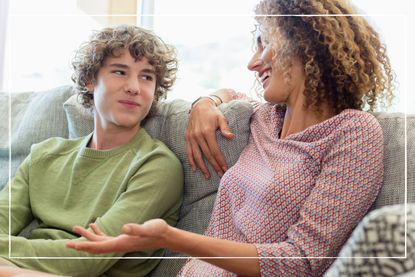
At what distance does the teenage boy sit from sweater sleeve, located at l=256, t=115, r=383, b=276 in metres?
0.20

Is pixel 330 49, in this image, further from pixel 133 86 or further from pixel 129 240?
pixel 129 240

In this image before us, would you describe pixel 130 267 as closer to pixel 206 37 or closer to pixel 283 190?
pixel 283 190

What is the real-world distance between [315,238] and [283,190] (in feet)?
0.29

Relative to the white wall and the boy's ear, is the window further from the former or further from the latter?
the white wall

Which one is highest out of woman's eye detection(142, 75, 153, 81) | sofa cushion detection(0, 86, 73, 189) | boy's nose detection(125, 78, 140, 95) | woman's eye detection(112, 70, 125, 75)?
woman's eye detection(112, 70, 125, 75)

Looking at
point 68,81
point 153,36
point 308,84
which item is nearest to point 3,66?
point 68,81

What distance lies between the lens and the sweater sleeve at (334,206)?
89cm

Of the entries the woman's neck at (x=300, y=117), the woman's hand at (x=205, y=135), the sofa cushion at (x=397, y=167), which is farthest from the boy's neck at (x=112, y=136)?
the sofa cushion at (x=397, y=167)

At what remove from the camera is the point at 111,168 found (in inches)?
37.9

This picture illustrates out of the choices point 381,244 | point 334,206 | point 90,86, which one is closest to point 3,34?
point 90,86

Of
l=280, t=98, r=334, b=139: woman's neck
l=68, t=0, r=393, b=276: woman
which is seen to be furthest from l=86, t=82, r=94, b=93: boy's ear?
l=280, t=98, r=334, b=139: woman's neck

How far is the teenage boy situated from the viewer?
93 centimetres

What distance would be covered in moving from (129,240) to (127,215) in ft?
0.38

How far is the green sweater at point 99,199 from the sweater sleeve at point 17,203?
0.03 m
